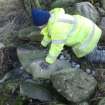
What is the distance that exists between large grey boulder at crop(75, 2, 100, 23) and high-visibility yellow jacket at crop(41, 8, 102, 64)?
0.47 metres

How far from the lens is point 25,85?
17.1ft

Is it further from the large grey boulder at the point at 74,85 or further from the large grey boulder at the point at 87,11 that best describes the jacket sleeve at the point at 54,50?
the large grey boulder at the point at 87,11

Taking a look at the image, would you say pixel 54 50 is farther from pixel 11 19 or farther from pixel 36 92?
pixel 11 19

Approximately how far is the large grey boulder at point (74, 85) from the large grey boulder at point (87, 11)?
1.04 metres

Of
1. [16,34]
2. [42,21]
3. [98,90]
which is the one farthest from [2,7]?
[98,90]

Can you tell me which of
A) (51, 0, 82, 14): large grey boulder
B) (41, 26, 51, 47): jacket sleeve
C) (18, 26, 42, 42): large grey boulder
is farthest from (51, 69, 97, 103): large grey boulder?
(51, 0, 82, 14): large grey boulder

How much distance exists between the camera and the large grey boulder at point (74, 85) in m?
4.91

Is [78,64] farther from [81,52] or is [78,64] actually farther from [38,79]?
[38,79]

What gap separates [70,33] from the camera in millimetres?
5160

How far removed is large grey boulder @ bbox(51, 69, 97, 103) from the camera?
491 cm

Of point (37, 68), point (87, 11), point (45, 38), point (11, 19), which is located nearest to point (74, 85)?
point (37, 68)

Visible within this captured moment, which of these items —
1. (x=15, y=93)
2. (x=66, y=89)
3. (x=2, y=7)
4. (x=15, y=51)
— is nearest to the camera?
(x=66, y=89)

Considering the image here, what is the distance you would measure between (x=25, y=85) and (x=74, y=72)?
0.59 m

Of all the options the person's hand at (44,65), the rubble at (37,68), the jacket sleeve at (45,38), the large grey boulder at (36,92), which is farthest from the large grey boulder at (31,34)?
the large grey boulder at (36,92)
